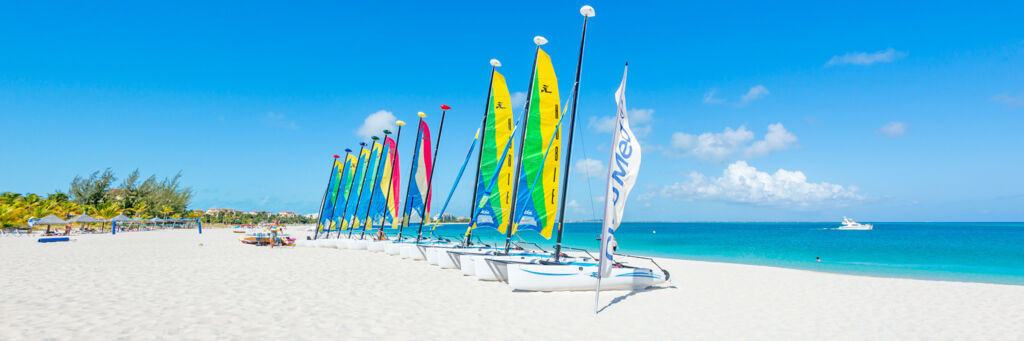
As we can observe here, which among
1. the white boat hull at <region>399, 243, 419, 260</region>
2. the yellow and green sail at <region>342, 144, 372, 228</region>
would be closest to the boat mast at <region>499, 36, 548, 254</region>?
the white boat hull at <region>399, 243, 419, 260</region>

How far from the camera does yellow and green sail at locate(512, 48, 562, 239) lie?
13.5 metres

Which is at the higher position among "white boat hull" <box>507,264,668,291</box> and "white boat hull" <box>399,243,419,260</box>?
"white boat hull" <box>507,264,668,291</box>

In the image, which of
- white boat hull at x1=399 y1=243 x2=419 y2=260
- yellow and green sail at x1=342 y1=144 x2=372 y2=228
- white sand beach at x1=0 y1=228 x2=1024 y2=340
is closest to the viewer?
white sand beach at x1=0 y1=228 x2=1024 y2=340

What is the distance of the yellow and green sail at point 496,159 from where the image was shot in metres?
14.7

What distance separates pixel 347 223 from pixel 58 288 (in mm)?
22138

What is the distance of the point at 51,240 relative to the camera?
2694cm

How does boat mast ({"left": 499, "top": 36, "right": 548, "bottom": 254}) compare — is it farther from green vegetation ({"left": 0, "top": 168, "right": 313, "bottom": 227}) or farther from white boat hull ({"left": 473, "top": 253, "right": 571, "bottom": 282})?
green vegetation ({"left": 0, "top": 168, "right": 313, "bottom": 227})

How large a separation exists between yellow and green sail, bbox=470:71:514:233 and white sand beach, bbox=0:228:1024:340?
235 centimetres

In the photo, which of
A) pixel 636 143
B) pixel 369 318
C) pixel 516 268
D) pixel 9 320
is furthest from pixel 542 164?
pixel 9 320

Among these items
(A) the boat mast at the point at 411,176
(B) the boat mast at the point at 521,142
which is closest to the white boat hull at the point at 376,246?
(A) the boat mast at the point at 411,176

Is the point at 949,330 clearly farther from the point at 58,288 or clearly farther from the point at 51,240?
the point at 51,240

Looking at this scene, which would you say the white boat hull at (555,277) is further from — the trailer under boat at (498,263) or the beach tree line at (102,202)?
the beach tree line at (102,202)

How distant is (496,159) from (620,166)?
24.8 ft

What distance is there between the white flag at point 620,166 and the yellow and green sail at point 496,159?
18.2ft
